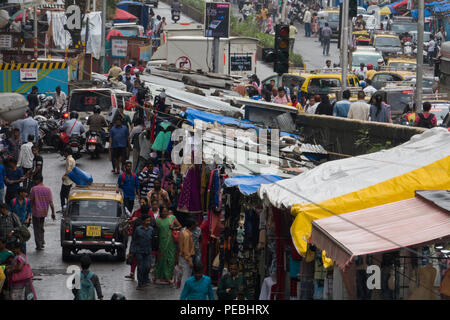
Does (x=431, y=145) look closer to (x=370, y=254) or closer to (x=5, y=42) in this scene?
(x=370, y=254)

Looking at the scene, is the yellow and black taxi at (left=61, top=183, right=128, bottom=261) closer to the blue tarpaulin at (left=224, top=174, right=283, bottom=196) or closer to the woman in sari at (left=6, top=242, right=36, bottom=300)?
the blue tarpaulin at (left=224, top=174, right=283, bottom=196)

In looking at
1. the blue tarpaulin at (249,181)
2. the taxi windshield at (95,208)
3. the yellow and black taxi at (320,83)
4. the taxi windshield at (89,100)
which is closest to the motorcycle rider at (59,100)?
the taxi windshield at (89,100)

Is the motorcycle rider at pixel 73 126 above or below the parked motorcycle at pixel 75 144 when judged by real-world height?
above

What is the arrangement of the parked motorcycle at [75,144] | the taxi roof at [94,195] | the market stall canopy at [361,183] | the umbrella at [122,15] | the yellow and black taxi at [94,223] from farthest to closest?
the umbrella at [122,15], the parked motorcycle at [75,144], the taxi roof at [94,195], the yellow and black taxi at [94,223], the market stall canopy at [361,183]

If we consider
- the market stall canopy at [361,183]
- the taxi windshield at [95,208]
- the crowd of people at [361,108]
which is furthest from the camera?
the crowd of people at [361,108]

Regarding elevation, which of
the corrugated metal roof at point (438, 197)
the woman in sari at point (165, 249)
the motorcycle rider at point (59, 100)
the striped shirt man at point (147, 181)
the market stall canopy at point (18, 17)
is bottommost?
the woman in sari at point (165, 249)

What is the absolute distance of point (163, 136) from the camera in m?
21.7

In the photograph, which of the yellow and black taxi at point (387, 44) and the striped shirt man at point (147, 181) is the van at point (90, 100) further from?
the yellow and black taxi at point (387, 44)

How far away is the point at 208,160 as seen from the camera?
17266mm

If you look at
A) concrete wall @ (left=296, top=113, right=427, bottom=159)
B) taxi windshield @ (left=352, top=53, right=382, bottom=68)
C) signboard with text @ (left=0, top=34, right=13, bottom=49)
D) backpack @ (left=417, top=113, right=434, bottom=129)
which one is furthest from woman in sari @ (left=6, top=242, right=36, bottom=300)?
taxi windshield @ (left=352, top=53, right=382, bottom=68)

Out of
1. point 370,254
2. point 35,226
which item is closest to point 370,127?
point 35,226

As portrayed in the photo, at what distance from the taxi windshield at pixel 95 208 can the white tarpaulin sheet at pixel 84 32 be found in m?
25.2

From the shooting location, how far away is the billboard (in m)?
36.2

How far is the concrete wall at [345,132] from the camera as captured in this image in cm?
1688
